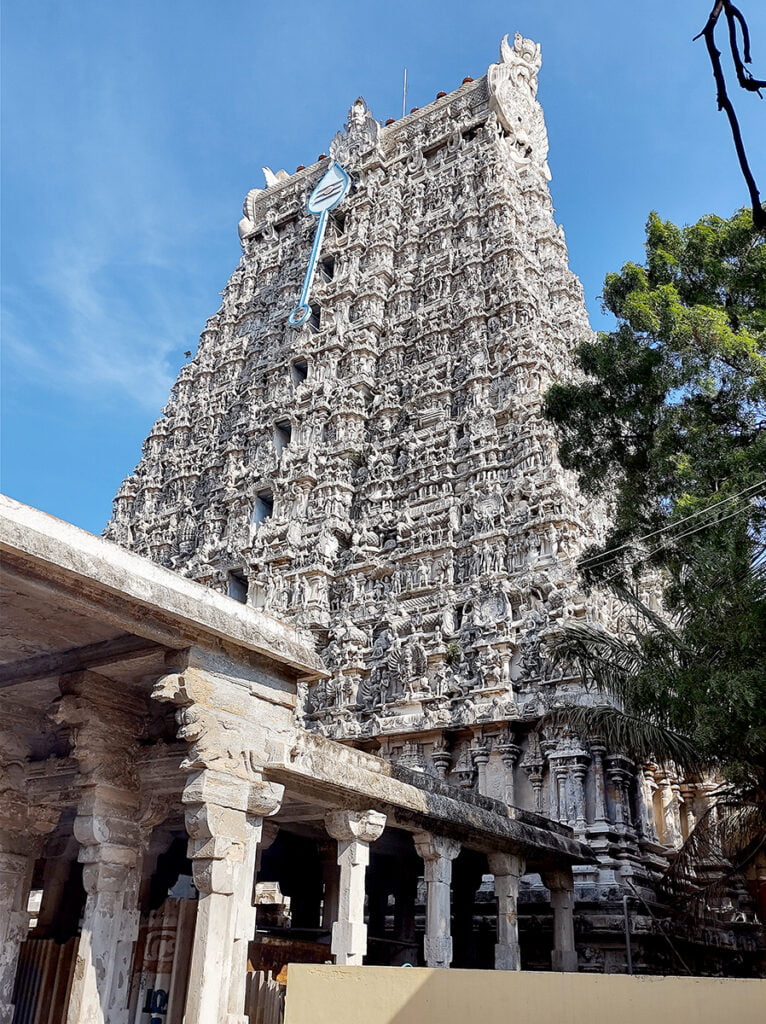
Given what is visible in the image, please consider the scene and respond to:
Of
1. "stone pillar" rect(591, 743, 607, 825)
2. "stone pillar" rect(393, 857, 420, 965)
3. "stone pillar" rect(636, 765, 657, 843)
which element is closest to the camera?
"stone pillar" rect(393, 857, 420, 965)

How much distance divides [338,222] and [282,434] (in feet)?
31.4

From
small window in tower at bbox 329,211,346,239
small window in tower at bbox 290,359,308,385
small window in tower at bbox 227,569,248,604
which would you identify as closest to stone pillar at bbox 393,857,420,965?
small window in tower at bbox 227,569,248,604

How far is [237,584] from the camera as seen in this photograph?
26484mm

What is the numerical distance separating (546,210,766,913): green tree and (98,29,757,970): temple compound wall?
3216mm

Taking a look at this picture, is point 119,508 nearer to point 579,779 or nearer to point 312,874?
point 312,874

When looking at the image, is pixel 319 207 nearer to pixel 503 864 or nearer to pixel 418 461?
pixel 418 461

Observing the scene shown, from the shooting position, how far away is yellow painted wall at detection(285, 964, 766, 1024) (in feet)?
20.8

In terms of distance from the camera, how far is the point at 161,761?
9.53 meters

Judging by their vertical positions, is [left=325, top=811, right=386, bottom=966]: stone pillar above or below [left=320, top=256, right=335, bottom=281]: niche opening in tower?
below

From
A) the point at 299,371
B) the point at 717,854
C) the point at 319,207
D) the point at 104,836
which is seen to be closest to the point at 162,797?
the point at 104,836

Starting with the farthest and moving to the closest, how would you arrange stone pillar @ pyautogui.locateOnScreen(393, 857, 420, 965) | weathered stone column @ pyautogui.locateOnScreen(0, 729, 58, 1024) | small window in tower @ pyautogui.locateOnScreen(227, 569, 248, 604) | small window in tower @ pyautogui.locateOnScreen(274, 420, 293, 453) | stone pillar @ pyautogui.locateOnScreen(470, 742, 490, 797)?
small window in tower @ pyautogui.locateOnScreen(274, 420, 293, 453), small window in tower @ pyautogui.locateOnScreen(227, 569, 248, 604), stone pillar @ pyautogui.locateOnScreen(470, 742, 490, 797), stone pillar @ pyautogui.locateOnScreen(393, 857, 420, 965), weathered stone column @ pyautogui.locateOnScreen(0, 729, 58, 1024)

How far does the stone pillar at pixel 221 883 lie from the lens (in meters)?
7.45

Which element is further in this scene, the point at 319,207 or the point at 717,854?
the point at 319,207

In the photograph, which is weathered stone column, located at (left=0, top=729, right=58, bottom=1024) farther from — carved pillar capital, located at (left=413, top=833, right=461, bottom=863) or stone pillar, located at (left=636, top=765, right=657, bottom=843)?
stone pillar, located at (left=636, top=765, right=657, bottom=843)
